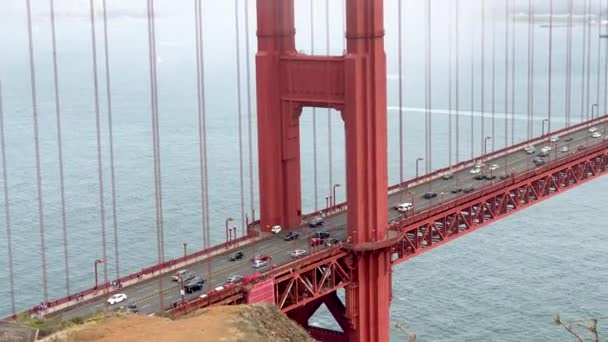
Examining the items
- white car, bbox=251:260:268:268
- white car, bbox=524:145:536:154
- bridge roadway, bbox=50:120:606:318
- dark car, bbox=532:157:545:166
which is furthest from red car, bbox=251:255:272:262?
white car, bbox=524:145:536:154

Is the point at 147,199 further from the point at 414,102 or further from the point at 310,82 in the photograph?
the point at 414,102

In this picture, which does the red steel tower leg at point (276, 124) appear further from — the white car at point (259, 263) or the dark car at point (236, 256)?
the white car at point (259, 263)

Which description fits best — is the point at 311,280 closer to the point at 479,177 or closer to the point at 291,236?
the point at 291,236

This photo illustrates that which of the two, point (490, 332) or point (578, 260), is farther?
point (578, 260)

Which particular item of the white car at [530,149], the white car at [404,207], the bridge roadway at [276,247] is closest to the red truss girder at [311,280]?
the bridge roadway at [276,247]

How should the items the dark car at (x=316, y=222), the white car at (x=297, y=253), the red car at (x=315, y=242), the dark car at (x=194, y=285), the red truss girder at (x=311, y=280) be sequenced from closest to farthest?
the dark car at (x=194, y=285)
the red truss girder at (x=311, y=280)
the white car at (x=297, y=253)
the red car at (x=315, y=242)
the dark car at (x=316, y=222)

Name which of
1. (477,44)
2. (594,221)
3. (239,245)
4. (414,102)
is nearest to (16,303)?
(239,245)

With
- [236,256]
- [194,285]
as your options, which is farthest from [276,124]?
[194,285]
